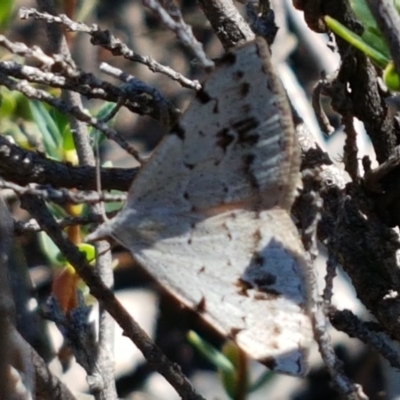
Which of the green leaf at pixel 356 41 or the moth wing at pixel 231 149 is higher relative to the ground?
the green leaf at pixel 356 41

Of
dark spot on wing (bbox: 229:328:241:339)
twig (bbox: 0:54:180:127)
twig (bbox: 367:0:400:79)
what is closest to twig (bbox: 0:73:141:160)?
twig (bbox: 0:54:180:127)

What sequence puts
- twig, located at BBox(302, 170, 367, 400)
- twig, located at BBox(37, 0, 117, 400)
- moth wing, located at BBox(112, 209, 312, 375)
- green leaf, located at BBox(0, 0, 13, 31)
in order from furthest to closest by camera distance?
1. green leaf, located at BBox(0, 0, 13, 31)
2. twig, located at BBox(37, 0, 117, 400)
3. moth wing, located at BBox(112, 209, 312, 375)
4. twig, located at BBox(302, 170, 367, 400)

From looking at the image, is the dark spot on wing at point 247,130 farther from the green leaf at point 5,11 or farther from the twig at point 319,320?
the green leaf at point 5,11

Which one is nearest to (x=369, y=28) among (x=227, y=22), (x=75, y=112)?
(x=227, y=22)

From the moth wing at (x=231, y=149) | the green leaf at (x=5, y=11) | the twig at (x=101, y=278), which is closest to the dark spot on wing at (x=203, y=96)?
the moth wing at (x=231, y=149)

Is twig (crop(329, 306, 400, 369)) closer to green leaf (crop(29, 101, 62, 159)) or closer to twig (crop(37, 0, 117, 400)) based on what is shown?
twig (crop(37, 0, 117, 400))

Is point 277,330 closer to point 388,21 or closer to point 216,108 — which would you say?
point 216,108
